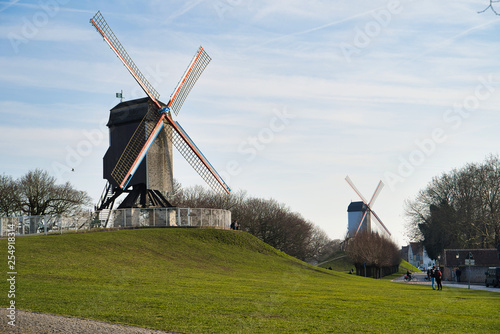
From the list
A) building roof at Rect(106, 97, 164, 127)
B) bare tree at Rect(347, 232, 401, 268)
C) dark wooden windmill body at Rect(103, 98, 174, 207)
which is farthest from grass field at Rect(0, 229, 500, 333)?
bare tree at Rect(347, 232, 401, 268)

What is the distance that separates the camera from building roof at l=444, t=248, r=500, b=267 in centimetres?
5316

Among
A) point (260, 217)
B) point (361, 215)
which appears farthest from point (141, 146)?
point (361, 215)

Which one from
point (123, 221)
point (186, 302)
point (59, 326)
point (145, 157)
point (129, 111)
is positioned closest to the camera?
point (59, 326)

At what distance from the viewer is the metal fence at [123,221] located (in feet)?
116

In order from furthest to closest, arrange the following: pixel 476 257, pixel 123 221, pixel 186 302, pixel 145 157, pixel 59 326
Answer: pixel 476 257, pixel 145 157, pixel 123 221, pixel 186 302, pixel 59 326

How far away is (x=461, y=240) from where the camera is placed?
60.6m

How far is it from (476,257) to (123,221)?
37.7 m

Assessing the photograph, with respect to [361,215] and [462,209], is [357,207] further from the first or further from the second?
[462,209]

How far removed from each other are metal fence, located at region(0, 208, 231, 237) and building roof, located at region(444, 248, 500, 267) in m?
26.3

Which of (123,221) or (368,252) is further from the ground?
(123,221)

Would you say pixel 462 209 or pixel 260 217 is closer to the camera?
pixel 462 209

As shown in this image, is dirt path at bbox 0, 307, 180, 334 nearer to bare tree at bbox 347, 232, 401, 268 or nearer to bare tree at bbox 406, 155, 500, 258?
bare tree at bbox 406, 155, 500, 258

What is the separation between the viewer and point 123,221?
131 ft

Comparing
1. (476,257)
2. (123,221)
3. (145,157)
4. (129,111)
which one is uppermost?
(129,111)
